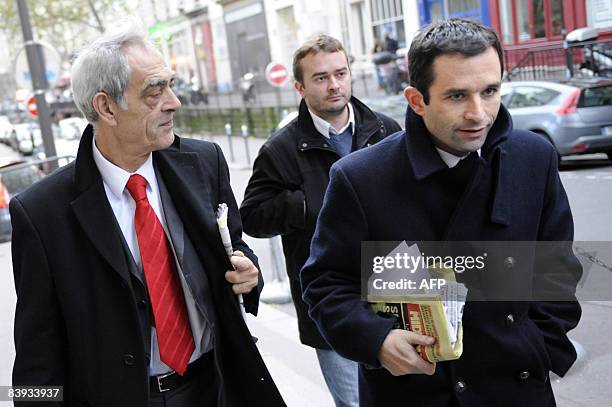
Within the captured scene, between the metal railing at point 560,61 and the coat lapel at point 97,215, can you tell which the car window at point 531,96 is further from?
the coat lapel at point 97,215

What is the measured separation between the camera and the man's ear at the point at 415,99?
2283mm

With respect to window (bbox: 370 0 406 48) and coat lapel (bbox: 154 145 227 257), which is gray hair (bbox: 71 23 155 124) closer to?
coat lapel (bbox: 154 145 227 257)

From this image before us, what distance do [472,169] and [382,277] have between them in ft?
1.21

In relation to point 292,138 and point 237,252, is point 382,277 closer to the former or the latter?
point 237,252

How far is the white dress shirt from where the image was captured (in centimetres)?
266

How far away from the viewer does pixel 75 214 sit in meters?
2.56

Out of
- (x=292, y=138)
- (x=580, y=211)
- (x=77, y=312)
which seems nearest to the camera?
(x=77, y=312)

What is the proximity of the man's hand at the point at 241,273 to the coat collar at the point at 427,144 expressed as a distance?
674 millimetres

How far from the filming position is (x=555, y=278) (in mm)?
2293

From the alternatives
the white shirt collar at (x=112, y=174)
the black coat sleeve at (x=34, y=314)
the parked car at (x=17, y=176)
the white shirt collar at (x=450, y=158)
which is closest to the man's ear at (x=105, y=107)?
the white shirt collar at (x=112, y=174)

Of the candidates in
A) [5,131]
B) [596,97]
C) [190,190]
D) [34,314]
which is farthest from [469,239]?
[5,131]

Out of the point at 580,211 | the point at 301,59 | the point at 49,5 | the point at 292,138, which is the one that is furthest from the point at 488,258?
the point at 49,5

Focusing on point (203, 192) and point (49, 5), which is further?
point (49, 5)

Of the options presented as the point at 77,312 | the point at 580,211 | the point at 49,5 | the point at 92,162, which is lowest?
the point at 580,211
